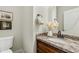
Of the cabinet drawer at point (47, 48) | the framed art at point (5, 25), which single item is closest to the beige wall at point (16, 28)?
the framed art at point (5, 25)

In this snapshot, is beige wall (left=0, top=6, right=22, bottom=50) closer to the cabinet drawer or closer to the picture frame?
the picture frame

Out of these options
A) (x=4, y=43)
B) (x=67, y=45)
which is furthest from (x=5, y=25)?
(x=67, y=45)

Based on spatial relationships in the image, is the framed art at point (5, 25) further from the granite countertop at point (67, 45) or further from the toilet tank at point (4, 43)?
the granite countertop at point (67, 45)

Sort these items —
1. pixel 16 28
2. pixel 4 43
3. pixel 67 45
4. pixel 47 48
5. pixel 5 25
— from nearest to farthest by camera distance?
pixel 67 45
pixel 47 48
pixel 4 43
pixel 5 25
pixel 16 28

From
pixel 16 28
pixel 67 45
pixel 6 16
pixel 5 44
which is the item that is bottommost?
pixel 5 44

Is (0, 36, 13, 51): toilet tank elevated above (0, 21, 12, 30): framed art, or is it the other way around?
(0, 21, 12, 30): framed art

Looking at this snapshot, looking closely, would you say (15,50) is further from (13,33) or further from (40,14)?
(40,14)

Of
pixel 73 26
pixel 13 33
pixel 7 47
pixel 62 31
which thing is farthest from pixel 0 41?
pixel 73 26

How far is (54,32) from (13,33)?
1028mm

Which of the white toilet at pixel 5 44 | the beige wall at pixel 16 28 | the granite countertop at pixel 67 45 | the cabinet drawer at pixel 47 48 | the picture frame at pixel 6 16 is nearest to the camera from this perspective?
the granite countertop at pixel 67 45

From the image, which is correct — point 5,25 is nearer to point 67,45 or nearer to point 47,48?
point 47,48

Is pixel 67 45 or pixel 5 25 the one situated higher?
pixel 5 25

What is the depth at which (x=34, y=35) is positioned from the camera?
162cm

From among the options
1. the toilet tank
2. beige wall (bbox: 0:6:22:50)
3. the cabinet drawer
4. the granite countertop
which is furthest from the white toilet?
the granite countertop
